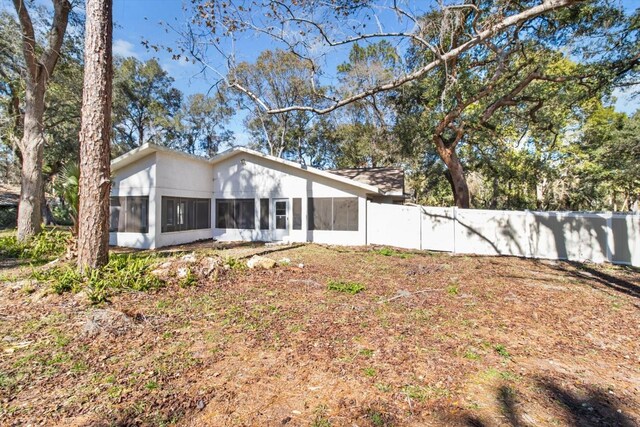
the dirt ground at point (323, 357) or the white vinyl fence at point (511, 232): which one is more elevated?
the white vinyl fence at point (511, 232)

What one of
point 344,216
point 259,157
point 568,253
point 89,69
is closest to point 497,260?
point 568,253

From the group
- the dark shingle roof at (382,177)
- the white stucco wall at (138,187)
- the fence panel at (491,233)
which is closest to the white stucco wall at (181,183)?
the white stucco wall at (138,187)

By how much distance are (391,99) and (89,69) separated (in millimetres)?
13273

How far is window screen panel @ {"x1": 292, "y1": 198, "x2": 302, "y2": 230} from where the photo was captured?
13.5 metres

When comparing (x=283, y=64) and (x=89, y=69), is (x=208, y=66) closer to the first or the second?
(x=89, y=69)

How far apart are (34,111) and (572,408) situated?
628 inches

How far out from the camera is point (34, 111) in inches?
439

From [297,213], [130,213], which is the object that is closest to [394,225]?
[297,213]

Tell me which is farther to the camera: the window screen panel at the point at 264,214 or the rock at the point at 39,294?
the window screen panel at the point at 264,214

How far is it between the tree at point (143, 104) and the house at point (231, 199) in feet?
45.7

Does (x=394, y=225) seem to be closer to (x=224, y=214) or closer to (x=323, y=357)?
(x=224, y=214)

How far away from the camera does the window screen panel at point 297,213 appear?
13500 mm

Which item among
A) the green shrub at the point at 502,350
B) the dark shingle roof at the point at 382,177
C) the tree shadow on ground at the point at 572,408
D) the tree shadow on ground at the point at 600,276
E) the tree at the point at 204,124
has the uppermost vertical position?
the tree at the point at 204,124

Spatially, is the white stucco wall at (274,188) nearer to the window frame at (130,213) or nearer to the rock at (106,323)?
the window frame at (130,213)
